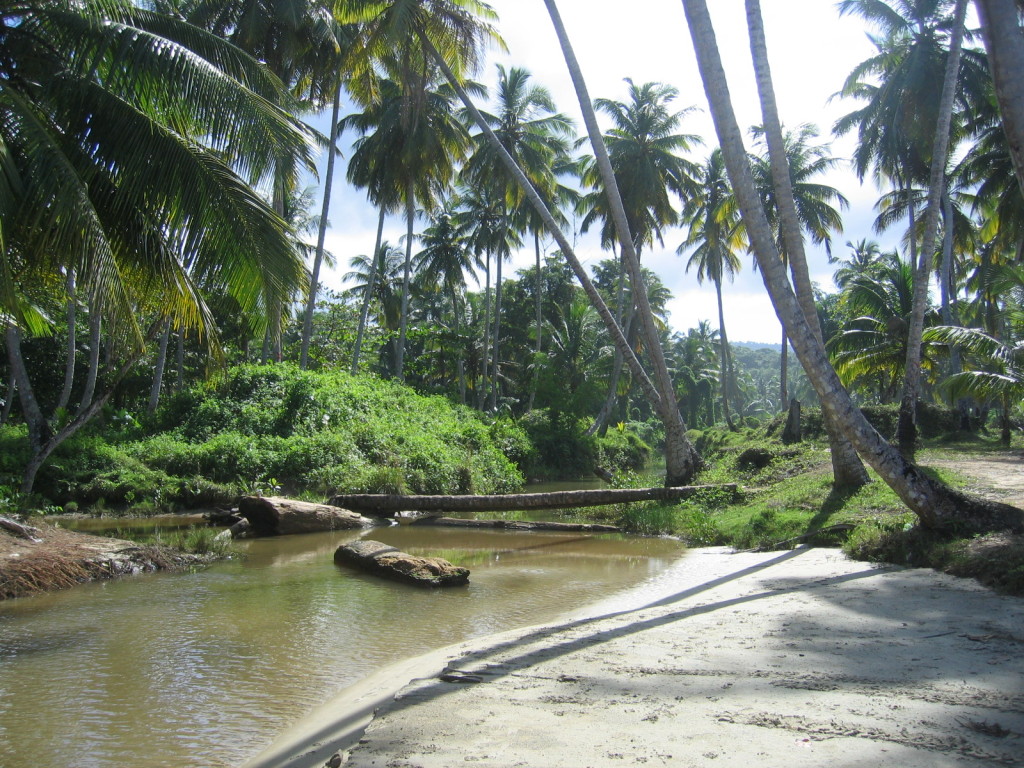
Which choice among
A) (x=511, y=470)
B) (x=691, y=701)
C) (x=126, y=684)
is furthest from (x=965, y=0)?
(x=126, y=684)

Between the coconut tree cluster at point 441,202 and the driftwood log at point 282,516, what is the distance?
3003 mm

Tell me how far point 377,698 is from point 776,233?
106ft

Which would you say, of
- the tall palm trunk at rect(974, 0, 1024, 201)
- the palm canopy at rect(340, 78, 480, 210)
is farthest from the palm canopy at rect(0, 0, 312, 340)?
the palm canopy at rect(340, 78, 480, 210)

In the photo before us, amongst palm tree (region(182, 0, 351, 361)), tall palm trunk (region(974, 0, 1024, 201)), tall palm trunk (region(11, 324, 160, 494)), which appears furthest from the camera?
palm tree (region(182, 0, 351, 361))

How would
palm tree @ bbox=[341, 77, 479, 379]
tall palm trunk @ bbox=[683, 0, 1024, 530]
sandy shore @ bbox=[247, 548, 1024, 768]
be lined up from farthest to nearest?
palm tree @ bbox=[341, 77, 479, 379], tall palm trunk @ bbox=[683, 0, 1024, 530], sandy shore @ bbox=[247, 548, 1024, 768]

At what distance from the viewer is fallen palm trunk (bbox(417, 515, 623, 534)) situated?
14148 mm

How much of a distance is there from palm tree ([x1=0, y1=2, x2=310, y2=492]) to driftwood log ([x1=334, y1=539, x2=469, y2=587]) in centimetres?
360

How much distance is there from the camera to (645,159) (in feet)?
102

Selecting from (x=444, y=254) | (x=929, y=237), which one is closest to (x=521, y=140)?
(x=444, y=254)

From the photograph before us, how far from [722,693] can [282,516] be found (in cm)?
1043

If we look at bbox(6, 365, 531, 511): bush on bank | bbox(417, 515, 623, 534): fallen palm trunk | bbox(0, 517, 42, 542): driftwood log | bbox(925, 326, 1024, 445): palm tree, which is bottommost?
bbox(417, 515, 623, 534): fallen palm trunk

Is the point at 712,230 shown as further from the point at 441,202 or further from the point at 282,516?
the point at 282,516

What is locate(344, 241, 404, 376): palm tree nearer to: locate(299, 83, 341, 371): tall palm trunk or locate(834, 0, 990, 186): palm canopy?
locate(299, 83, 341, 371): tall palm trunk

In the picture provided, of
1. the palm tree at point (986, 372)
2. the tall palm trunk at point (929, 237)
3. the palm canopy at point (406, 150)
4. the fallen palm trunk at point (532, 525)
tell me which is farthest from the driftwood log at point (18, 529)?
the palm canopy at point (406, 150)
